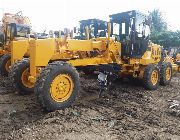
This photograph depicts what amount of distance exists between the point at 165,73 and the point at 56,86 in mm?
6055

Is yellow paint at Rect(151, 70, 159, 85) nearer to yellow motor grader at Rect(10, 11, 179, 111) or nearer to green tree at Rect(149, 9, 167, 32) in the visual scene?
yellow motor grader at Rect(10, 11, 179, 111)

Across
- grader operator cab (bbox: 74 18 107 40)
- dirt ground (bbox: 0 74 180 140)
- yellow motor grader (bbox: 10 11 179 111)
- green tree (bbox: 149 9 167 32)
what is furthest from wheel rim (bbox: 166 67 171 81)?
green tree (bbox: 149 9 167 32)

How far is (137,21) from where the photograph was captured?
10.2m

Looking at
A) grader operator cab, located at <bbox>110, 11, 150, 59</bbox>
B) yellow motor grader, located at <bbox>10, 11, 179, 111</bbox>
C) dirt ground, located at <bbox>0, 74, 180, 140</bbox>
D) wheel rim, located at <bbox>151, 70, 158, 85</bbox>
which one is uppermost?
grader operator cab, located at <bbox>110, 11, 150, 59</bbox>

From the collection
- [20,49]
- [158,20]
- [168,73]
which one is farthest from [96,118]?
[158,20]

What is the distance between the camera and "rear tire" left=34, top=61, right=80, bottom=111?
261 inches

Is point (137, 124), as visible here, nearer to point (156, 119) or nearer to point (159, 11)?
point (156, 119)

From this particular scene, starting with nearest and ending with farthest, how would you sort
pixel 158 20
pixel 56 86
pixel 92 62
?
pixel 56 86 → pixel 92 62 → pixel 158 20

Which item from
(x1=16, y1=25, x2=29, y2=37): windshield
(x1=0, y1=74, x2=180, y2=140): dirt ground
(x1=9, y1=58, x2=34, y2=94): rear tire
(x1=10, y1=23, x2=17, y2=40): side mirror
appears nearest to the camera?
(x1=0, y1=74, x2=180, y2=140): dirt ground

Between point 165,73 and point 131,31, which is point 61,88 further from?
point 165,73

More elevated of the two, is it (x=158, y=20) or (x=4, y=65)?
(x=158, y=20)

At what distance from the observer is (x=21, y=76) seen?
8.75 m

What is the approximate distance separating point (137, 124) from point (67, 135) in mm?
1666

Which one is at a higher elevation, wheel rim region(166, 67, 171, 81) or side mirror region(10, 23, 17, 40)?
side mirror region(10, 23, 17, 40)
